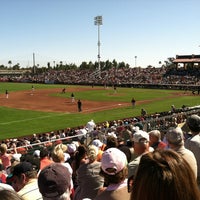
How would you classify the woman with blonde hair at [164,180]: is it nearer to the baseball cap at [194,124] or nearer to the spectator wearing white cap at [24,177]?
the spectator wearing white cap at [24,177]

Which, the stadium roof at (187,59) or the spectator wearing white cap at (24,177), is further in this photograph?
the stadium roof at (187,59)

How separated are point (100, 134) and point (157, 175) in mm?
12094

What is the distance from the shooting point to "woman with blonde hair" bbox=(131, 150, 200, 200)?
7.04ft

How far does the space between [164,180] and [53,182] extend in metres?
1.93

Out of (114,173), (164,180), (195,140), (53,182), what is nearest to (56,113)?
(195,140)

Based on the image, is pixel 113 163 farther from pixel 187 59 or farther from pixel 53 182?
pixel 187 59

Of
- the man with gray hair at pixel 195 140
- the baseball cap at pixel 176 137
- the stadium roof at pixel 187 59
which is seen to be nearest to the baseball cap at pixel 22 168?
the baseball cap at pixel 176 137

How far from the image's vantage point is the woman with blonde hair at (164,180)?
7.04 feet

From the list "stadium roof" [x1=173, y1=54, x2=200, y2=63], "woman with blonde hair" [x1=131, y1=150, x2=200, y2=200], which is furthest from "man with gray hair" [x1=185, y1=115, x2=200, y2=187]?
"stadium roof" [x1=173, y1=54, x2=200, y2=63]

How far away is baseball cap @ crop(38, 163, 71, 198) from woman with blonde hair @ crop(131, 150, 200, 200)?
5.43 ft

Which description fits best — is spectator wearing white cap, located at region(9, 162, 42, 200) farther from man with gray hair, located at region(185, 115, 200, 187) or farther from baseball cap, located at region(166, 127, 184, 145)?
man with gray hair, located at region(185, 115, 200, 187)

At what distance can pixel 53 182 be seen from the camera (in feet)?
12.3

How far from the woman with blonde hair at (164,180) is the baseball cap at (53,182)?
1.66m

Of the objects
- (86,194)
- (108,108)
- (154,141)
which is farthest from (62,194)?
(108,108)
